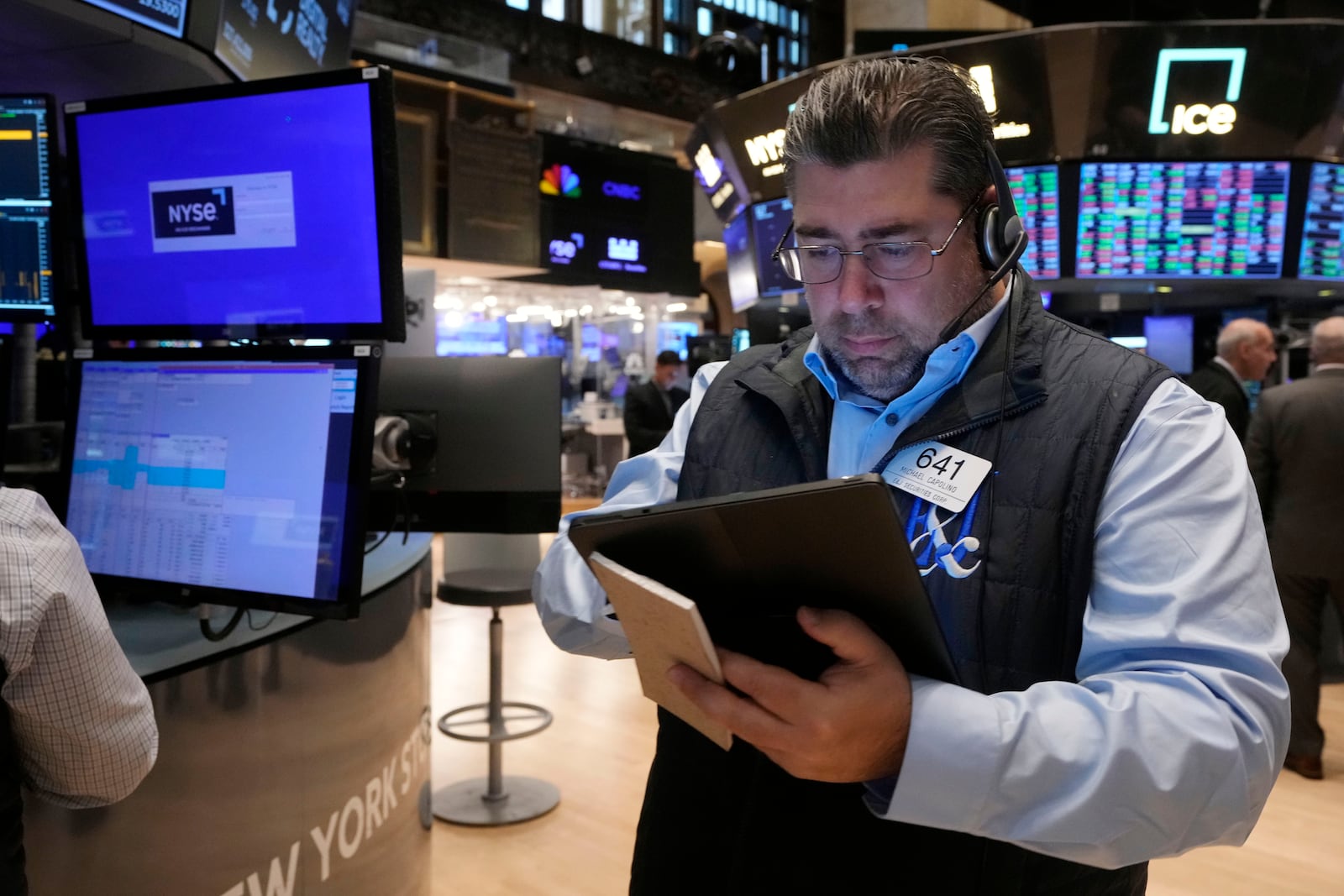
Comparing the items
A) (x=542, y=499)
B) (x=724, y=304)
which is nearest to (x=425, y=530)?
(x=542, y=499)

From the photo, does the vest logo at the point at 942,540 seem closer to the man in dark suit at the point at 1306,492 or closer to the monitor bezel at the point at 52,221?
the monitor bezel at the point at 52,221

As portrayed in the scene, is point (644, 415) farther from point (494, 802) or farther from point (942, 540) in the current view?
point (942, 540)

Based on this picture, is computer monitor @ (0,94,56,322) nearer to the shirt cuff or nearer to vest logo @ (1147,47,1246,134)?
the shirt cuff

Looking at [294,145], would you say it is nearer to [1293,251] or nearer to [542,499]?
[542,499]

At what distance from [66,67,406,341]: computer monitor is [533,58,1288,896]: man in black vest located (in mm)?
513

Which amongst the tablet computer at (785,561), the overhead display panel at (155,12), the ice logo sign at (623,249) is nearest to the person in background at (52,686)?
the tablet computer at (785,561)

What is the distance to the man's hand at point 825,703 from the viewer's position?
2.50ft

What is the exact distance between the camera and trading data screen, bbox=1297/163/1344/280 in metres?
3.93

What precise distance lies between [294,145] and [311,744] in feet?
3.13

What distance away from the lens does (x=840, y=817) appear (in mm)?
1014

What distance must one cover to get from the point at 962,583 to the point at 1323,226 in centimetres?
402

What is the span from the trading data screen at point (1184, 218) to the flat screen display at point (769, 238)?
1399 millimetres

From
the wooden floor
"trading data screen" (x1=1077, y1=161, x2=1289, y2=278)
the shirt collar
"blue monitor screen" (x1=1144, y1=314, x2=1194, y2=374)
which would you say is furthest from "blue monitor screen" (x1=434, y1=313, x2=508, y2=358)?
the shirt collar

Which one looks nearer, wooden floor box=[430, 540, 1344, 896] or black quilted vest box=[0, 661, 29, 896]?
black quilted vest box=[0, 661, 29, 896]
